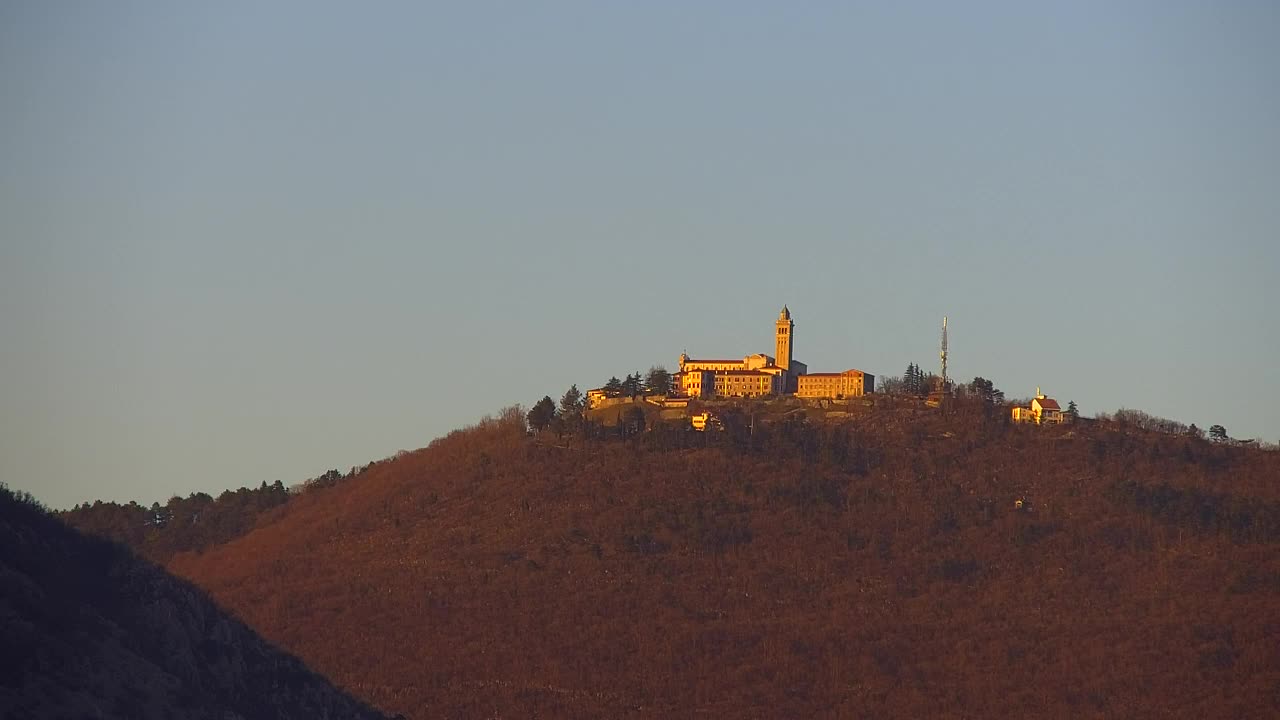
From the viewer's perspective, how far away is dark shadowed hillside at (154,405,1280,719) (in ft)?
472

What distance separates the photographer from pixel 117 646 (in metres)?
73.4

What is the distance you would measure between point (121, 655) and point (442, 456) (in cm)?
12244

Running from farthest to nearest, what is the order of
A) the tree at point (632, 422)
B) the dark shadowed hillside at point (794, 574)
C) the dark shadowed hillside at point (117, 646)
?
the tree at point (632, 422) → the dark shadowed hillside at point (794, 574) → the dark shadowed hillside at point (117, 646)

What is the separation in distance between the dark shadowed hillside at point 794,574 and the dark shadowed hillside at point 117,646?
55643 mm

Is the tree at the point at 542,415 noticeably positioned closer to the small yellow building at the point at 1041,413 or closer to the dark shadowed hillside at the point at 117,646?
the small yellow building at the point at 1041,413

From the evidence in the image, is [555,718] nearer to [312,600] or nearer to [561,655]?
[561,655]

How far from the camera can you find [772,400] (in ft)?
647

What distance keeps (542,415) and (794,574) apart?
38.0 meters

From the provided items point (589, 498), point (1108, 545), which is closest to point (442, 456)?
point (589, 498)

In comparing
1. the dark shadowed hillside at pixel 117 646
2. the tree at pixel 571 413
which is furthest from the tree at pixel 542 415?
the dark shadowed hillside at pixel 117 646

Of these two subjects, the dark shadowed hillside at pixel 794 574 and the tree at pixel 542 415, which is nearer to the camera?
the dark shadowed hillside at pixel 794 574

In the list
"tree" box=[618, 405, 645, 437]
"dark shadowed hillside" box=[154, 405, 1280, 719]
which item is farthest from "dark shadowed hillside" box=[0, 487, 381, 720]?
"tree" box=[618, 405, 645, 437]

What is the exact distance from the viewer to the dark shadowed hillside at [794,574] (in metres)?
144

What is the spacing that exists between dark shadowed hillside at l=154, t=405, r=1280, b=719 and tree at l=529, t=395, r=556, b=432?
2423mm
